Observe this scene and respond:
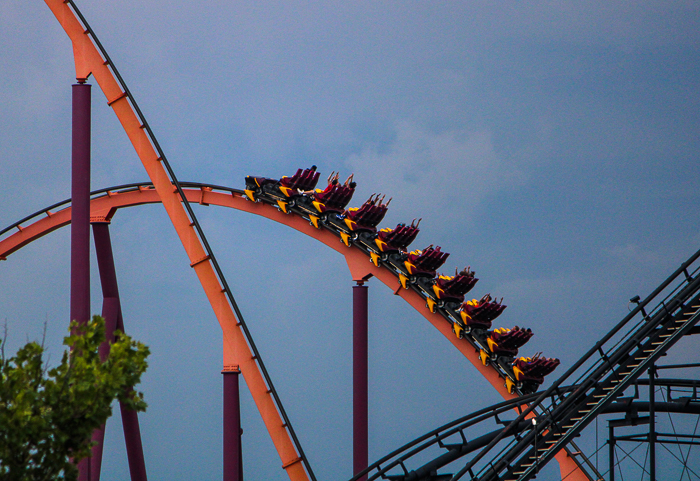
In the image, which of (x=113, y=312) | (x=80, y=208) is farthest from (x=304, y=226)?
(x=80, y=208)

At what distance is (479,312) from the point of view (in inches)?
486

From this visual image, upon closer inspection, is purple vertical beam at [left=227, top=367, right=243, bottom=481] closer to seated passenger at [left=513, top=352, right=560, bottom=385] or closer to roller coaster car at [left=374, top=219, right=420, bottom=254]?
roller coaster car at [left=374, top=219, right=420, bottom=254]

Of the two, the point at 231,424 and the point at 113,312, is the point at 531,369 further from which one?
the point at 113,312

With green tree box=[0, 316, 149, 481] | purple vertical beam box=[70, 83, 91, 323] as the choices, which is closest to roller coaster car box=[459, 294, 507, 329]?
purple vertical beam box=[70, 83, 91, 323]

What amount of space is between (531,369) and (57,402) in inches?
338

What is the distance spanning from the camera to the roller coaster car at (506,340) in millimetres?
12344

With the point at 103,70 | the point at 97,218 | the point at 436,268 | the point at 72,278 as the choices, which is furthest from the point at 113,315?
the point at 436,268

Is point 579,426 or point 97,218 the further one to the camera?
point 97,218

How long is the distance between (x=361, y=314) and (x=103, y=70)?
4.88m

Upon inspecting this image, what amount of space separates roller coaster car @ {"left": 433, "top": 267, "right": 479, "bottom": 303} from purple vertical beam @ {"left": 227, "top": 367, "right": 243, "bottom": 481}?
389 centimetres

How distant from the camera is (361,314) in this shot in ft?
39.0

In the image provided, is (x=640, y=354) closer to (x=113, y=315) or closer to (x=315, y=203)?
(x=315, y=203)

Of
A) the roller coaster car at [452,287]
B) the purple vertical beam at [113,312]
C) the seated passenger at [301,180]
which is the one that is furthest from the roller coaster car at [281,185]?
the roller coaster car at [452,287]

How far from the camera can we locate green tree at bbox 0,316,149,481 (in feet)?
16.3
